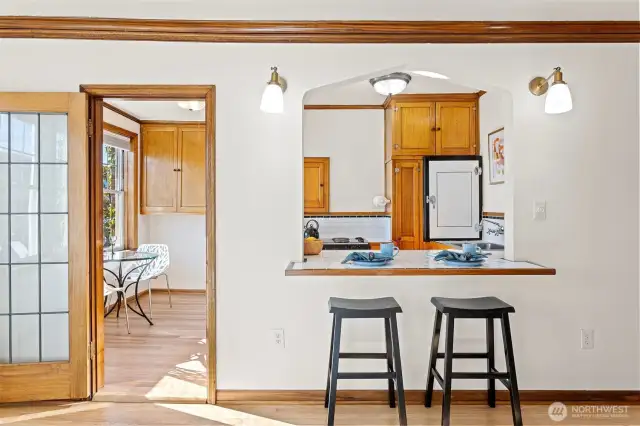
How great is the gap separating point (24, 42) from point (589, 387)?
13.7ft

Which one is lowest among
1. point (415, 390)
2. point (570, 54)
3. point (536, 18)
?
point (415, 390)

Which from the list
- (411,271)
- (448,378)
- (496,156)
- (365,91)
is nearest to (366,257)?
(411,271)

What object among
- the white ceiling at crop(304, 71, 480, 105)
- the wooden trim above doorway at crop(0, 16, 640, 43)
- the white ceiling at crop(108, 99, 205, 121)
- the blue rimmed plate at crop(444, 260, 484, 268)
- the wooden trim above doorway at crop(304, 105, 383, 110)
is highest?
the white ceiling at crop(304, 71, 480, 105)

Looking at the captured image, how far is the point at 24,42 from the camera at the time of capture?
2645mm

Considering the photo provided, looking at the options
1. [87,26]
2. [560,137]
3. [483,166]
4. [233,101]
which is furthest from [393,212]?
[87,26]

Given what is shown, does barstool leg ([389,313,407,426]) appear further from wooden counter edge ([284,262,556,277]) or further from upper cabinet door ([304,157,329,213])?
upper cabinet door ([304,157,329,213])

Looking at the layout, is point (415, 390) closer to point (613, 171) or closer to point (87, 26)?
point (613, 171)

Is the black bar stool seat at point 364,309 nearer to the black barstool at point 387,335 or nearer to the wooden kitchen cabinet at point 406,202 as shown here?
the black barstool at point 387,335

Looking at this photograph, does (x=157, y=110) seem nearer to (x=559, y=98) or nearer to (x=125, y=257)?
(x=125, y=257)

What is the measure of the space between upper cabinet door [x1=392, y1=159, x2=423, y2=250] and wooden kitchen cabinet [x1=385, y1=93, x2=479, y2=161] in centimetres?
16

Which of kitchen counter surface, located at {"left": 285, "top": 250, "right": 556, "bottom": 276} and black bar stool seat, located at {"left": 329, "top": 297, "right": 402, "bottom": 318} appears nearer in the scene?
black bar stool seat, located at {"left": 329, "top": 297, "right": 402, "bottom": 318}

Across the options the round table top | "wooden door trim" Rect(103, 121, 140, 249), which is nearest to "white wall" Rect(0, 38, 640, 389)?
the round table top

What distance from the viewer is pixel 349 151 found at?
5359 mm

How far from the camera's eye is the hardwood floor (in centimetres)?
281
